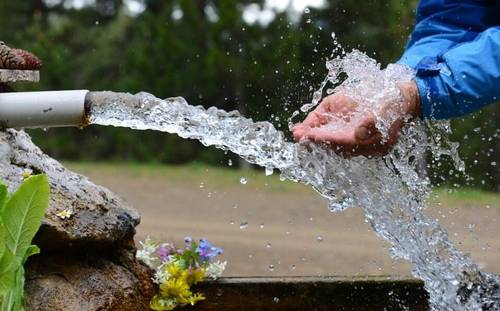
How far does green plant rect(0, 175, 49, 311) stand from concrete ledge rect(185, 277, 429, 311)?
1.90ft

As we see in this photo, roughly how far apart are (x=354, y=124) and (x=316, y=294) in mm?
541

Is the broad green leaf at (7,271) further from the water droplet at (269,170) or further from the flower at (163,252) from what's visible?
the flower at (163,252)

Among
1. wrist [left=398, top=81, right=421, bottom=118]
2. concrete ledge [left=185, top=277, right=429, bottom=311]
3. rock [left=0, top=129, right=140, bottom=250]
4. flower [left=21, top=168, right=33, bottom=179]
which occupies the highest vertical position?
wrist [left=398, top=81, right=421, bottom=118]

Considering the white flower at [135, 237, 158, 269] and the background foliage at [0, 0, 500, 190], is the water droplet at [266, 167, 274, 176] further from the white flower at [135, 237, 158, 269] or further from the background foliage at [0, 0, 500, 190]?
the background foliage at [0, 0, 500, 190]

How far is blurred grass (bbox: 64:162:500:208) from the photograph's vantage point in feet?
22.2

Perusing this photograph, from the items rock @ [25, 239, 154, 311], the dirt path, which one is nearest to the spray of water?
rock @ [25, 239, 154, 311]

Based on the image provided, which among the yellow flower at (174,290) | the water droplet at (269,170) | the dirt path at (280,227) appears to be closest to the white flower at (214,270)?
the yellow flower at (174,290)

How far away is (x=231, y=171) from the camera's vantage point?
9.55 m

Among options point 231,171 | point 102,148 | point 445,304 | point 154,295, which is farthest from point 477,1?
point 102,148

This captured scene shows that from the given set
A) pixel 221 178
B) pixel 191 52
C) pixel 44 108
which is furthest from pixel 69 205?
pixel 191 52

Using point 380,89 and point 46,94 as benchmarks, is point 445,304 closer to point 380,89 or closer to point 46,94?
point 380,89

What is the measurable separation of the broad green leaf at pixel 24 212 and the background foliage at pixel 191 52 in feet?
13.7

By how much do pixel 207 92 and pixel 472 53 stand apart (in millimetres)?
9108

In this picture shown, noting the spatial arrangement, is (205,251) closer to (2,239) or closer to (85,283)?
(85,283)
